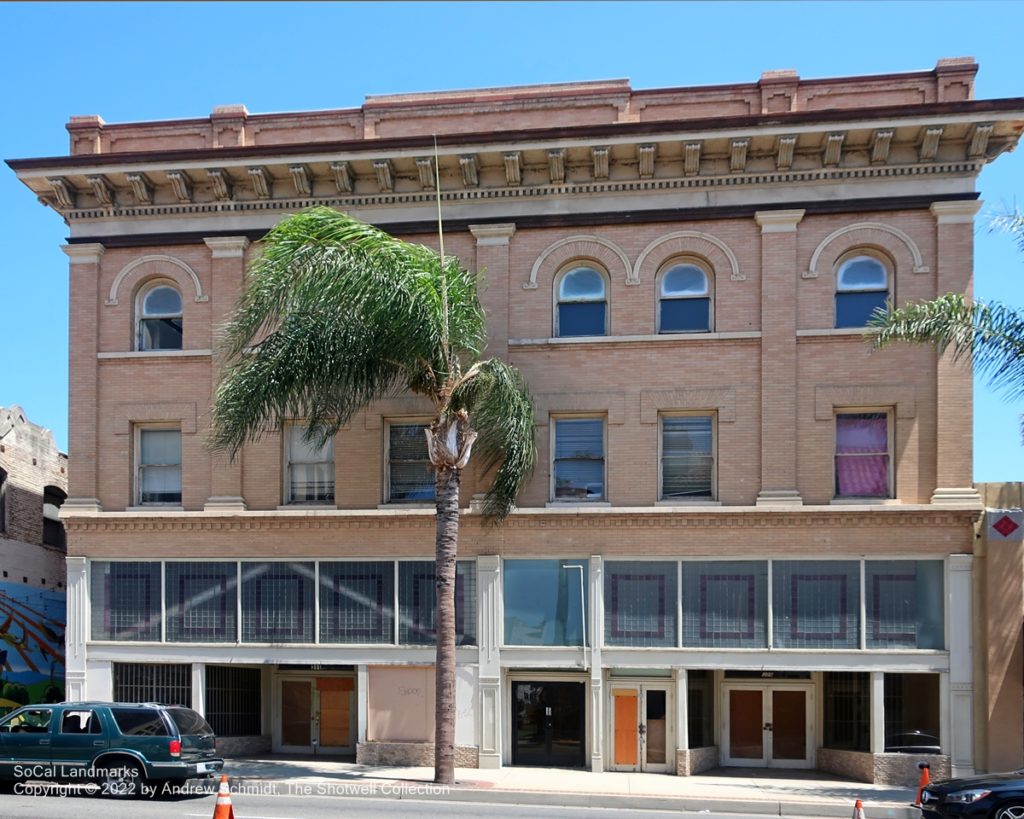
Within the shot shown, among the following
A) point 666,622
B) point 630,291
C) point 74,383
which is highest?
point 630,291

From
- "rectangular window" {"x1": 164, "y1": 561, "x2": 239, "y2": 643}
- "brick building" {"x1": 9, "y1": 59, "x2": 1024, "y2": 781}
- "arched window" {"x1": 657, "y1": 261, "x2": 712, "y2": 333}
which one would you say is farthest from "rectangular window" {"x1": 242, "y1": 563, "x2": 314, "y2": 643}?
"arched window" {"x1": 657, "y1": 261, "x2": 712, "y2": 333}

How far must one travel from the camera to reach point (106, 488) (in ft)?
74.9

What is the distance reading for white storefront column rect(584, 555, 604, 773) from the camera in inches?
816

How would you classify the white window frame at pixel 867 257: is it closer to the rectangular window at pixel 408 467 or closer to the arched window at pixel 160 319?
the rectangular window at pixel 408 467

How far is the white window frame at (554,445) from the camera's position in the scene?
21.4 m

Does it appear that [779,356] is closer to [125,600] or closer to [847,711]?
[847,711]

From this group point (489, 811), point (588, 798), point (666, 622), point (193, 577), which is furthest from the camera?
point (193, 577)

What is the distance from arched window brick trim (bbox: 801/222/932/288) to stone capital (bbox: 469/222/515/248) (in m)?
5.60

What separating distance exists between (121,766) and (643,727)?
30.8ft

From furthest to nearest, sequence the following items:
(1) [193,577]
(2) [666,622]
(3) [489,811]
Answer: (1) [193,577] → (2) [666,622] → (3) [489,811]

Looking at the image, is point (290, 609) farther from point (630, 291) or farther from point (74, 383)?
point (630, 291)

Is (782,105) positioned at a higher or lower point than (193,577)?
higher

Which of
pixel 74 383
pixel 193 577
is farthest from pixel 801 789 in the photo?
pixel 74 383

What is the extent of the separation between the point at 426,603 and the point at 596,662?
3386 millimetres
